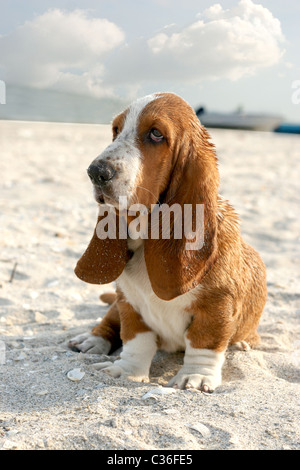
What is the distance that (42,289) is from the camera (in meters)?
4.77

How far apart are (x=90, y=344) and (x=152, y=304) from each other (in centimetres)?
72

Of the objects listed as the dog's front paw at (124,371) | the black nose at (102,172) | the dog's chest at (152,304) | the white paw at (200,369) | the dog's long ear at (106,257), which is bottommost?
the dog's front paw at (124,371)

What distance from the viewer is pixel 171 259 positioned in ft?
9.48

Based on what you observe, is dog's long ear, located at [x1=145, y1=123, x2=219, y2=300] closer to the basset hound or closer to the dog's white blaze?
the basset hound

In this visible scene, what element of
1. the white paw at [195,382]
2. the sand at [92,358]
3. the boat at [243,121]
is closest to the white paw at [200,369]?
the white paw at [195,382]

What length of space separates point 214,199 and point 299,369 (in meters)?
1.30

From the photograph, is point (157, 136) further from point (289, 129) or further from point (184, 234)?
point (289, 129)

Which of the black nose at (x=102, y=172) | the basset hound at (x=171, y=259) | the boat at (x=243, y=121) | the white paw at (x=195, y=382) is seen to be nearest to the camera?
the black nose at (x=102, y=172)

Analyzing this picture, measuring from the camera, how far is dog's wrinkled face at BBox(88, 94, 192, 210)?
2629 mm

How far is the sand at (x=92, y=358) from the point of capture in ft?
8.00

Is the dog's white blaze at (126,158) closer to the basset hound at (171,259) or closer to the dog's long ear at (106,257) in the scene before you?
the basset hound at (171,259)

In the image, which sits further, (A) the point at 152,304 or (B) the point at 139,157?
(A) the point at 152,304

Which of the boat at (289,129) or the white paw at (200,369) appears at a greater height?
the boat at (289,129)

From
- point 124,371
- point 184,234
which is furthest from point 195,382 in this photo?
point 184,234
